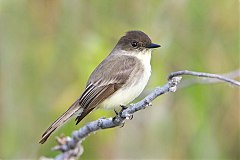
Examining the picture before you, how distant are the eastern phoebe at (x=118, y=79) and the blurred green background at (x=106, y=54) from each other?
8 centimetres

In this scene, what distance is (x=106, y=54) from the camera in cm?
417

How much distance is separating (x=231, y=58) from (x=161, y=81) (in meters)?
0.41

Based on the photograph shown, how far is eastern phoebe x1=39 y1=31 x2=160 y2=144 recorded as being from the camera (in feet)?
12.4

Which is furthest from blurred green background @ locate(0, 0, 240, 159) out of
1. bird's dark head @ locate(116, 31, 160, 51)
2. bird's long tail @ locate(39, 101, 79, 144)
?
bird's long tail @ locate(39, 101, 79, 144)

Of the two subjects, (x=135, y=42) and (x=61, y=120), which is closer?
(x=61, y=120)

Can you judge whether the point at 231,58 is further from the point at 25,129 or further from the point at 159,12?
the point at 25,129

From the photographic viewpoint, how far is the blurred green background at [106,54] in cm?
411

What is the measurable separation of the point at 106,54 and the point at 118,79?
0.20m

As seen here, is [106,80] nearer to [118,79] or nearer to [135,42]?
[118,79]

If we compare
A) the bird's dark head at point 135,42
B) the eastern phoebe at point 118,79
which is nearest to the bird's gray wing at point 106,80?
the eastern phoebe at point 118,79

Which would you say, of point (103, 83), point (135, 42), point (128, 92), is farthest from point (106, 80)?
point (135, 42)

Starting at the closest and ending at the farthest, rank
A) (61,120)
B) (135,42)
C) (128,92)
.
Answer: (61,120) → (128,92) → (135,42)

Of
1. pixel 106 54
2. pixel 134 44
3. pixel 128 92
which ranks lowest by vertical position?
pixel 128 92

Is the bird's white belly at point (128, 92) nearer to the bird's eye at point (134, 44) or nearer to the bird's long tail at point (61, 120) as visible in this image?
the bird's long tail at point (61, 120)
